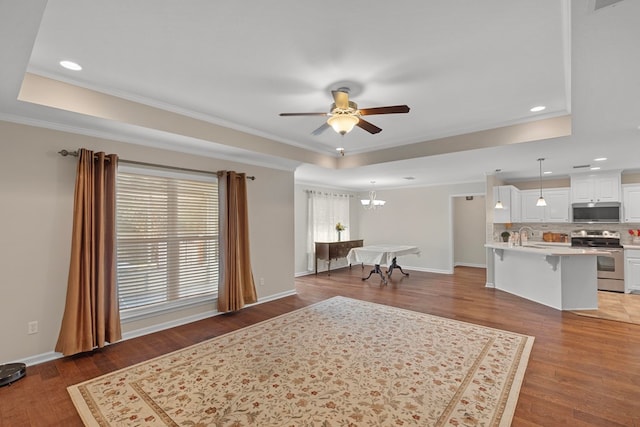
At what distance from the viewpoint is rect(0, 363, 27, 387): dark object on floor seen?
2613mm

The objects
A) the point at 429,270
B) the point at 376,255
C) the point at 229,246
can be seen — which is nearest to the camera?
the point at 229,246

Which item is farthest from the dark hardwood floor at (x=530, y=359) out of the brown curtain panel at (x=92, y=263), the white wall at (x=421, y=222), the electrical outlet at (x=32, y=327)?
the white wall at (x=421, y=222)

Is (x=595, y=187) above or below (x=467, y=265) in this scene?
above

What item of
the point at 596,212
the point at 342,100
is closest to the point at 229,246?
the point at 342,100

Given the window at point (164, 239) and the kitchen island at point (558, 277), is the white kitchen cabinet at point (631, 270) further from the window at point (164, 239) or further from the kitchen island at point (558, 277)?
the window at point (164, 239)

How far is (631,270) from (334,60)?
274 inches

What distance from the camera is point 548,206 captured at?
22.5 ft

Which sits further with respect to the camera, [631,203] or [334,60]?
[631,203]

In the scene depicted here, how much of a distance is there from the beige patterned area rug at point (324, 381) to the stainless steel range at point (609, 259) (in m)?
3.96

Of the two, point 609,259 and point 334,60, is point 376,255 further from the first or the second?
point 334,60

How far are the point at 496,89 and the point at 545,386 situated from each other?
9.22 feet

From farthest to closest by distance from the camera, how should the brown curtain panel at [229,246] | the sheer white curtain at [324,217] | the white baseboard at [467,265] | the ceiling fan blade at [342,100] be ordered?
1. the white baseboard at [467,265]
2. the sheer white curtain at [324,217]
3. the brown curtain panel at [229,246]
4. the ceiling fan blade at [342,100]

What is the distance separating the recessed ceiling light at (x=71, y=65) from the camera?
8.38 feet

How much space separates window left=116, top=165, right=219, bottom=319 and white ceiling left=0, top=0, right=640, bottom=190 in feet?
1.81
